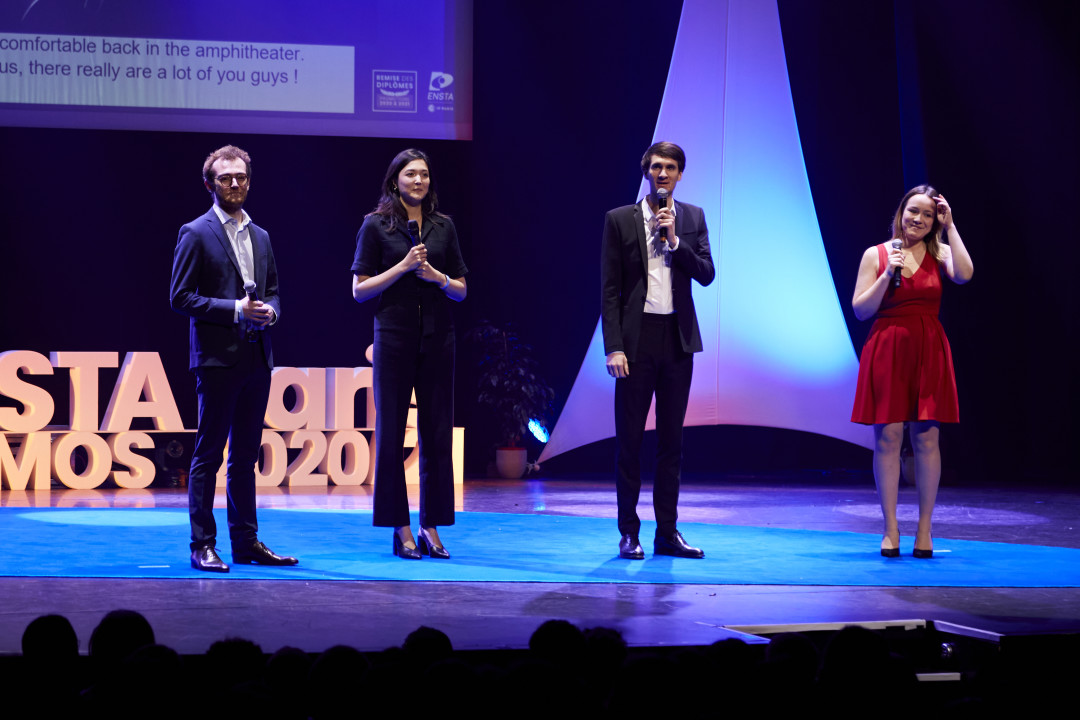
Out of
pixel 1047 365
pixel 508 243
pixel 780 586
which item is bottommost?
pixel 780 586

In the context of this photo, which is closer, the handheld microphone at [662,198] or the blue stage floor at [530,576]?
the blue stage floor at [530,576]

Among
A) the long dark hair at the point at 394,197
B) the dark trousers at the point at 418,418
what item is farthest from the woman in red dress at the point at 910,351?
the long dark hair at the point at 394,197

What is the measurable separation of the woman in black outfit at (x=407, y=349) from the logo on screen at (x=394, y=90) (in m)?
3.72

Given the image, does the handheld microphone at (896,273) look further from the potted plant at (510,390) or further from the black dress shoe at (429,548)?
the potted plant at (510,390)

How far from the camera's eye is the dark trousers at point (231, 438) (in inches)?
133

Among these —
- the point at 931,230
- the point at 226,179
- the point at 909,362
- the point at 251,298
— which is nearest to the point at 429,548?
the point at 251,298

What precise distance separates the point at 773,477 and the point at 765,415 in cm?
47

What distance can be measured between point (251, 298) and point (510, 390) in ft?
13.8

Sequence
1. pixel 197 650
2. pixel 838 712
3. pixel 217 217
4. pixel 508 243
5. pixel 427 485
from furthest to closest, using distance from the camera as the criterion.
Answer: pixel 508 243 < pixel 427 485 < pixel 217 217 < pixel 197 650 < pixel 838 712

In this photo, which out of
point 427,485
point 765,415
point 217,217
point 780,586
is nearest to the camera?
point 780,586

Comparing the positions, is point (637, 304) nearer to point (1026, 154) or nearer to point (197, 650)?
point (197, 650)

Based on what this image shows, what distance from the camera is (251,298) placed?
131 inches

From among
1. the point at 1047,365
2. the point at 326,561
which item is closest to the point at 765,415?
the point at 1047,365

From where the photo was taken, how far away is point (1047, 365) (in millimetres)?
7434
